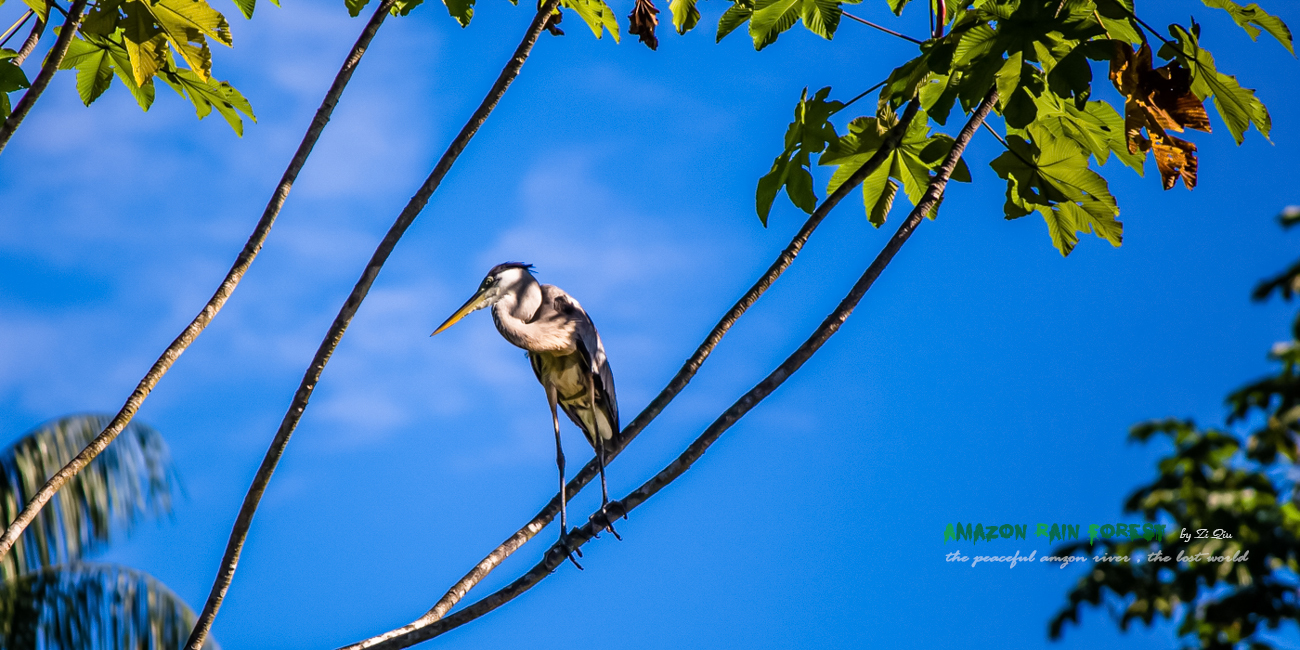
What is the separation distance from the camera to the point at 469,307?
450cm

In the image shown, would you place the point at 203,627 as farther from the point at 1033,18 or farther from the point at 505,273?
the point at 1033,18

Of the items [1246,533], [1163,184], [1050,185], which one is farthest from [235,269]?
[1246,533]

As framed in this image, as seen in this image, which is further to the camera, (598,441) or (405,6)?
(598,441)

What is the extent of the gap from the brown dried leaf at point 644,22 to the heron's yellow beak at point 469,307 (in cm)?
162

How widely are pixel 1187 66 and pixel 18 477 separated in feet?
23.4

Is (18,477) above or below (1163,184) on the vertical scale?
below

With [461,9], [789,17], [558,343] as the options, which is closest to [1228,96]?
[789,17]

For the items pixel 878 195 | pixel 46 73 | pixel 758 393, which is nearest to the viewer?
pixel 46 73

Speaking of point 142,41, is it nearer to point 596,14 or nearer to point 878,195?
point 596,14

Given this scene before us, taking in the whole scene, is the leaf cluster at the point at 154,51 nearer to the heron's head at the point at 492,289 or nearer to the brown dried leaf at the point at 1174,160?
the heron's head at the point at 492,289

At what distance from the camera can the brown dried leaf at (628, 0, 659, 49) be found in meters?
3.32

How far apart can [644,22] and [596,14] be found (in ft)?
0.56

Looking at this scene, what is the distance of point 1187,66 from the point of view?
8.90 ft

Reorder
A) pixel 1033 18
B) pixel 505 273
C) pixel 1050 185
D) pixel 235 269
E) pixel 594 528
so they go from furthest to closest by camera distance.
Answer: pixel 505 273
pixel 594 528
pixel 1050 185
pixel 235 269
pixel 1033 18
